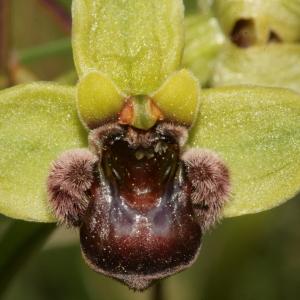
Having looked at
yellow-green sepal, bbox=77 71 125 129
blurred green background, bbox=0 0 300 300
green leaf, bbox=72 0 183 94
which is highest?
green leaf, bbox=72 0 183 94

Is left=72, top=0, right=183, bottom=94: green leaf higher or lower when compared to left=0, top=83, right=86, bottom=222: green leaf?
higher

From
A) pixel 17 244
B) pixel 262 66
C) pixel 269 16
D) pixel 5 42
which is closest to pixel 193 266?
pixel 5 42

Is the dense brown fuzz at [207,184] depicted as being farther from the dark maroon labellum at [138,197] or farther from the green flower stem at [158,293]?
the green flower stem at [158,293]

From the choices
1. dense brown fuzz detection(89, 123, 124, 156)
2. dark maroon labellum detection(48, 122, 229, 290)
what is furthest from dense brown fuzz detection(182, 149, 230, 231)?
dense brown fuzz detection(89, 123, 124, 156)

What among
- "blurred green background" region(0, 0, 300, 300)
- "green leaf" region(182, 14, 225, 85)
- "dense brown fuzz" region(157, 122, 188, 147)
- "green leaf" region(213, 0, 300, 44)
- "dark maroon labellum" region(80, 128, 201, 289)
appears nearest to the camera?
"dark maroon labellum" region(80, 128, 201, 289)

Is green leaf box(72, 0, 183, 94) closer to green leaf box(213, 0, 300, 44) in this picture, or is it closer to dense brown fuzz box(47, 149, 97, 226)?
dense brown fuzz box(47, 149, 97, 226)

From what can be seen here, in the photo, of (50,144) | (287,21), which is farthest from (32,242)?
(287,21)

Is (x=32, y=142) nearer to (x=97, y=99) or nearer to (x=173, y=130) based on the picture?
(x=97, y=99)
